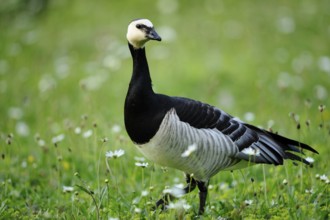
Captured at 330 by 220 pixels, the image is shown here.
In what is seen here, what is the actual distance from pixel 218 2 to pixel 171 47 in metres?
2.94

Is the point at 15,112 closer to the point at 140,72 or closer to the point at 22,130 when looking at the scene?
the point at 22,130

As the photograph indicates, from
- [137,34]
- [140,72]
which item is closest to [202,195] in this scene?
[140,72]

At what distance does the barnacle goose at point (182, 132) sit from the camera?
4258 millimetres

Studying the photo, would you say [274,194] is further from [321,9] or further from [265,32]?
[321,9]

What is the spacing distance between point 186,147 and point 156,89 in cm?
511

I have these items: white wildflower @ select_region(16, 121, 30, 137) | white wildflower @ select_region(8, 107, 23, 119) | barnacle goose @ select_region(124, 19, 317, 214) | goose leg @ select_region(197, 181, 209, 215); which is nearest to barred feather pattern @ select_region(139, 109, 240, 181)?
barnacle goose @ select_region(124, 19, 317, 214)

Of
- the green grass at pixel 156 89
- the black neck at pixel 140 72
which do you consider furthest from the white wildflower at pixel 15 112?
the black neck at pixel 140 72

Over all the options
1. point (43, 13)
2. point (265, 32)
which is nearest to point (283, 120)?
point (265, 32)

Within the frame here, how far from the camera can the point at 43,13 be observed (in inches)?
574

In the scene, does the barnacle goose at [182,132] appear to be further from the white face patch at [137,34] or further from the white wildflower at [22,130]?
the white wildflower at [22,130]

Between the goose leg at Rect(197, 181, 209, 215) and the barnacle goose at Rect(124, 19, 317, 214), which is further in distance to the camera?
the goose leg at Rect(197, 181, 209, 215)

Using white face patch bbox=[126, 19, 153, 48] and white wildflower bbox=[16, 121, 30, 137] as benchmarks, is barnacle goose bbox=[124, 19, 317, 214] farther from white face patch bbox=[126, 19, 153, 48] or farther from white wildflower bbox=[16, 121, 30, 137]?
white wildflower bbox=[16, 121, 30, 137]

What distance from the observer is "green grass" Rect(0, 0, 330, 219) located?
4703 mm

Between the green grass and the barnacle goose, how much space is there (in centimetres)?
25
